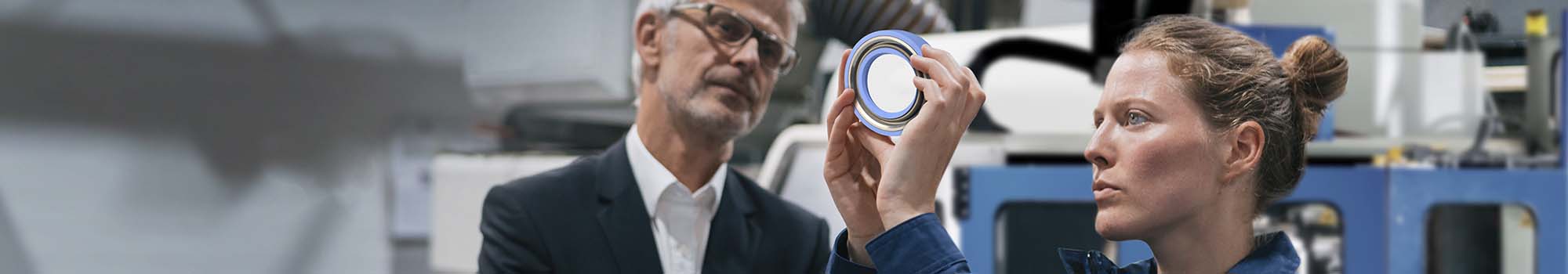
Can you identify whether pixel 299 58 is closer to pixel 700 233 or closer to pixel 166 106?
pixel 166 106

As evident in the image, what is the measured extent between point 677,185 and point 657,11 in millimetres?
249

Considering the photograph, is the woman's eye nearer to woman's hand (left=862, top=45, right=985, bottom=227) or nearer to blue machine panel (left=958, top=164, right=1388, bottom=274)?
woman's hand (left=862, top=45, right=985, bottom=227)

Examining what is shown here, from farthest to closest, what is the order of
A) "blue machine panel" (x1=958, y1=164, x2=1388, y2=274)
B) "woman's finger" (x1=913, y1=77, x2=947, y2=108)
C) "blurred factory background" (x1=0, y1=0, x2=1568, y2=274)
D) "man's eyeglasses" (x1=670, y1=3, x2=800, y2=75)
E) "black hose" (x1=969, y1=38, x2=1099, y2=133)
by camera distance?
"black hose" (x1=969, y1=38, x2=1099, y2=133), "blue machine panel" (x1=958, y1=164, x2=1388, y2=274), "blurred factory background" (x1=0, y1=0, x2=1568, y2=274), "man's eyeglasses" (x1=670, y1=3, x2=800, y2=75), "woman's finger" (x1=913, y1=77, x2=947, y2=108)

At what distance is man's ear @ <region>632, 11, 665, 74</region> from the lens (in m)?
1.76

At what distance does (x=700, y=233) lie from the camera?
5.74 ft

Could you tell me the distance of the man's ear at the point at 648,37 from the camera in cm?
176

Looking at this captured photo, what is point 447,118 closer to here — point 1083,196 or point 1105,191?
point 1083,196

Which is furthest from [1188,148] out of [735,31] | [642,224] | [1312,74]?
[642,224]

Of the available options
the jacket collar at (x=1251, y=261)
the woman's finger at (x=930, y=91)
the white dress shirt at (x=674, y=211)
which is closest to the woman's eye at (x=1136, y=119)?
the jacket collar at (x=1251, y=261)

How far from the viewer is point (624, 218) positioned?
1.71 metres

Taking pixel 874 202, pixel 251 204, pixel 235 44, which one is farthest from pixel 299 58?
pixel 874 202

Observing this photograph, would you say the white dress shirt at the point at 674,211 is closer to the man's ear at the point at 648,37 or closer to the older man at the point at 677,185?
the older man at the point at 677,185

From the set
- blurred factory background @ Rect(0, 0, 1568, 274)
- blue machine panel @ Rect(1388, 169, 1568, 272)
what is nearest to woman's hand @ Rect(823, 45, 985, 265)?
blurred factory background @ Rect(0, 0, 1568, 274)

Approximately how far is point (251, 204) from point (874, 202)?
5.27 ft
